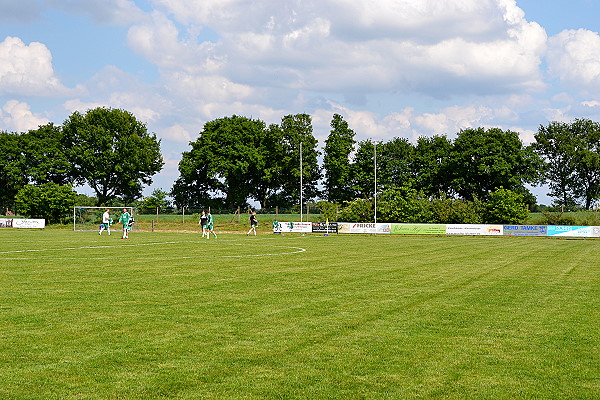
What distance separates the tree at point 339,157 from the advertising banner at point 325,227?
3380 centimetres

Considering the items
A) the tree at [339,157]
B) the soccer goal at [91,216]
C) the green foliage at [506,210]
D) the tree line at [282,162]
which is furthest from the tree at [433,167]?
the soccer goal at [91,216]

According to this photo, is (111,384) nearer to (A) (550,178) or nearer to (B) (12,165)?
(B) (12,165)

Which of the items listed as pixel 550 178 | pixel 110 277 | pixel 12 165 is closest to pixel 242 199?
pixel 12 165

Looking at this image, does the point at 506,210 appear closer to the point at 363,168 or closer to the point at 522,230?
the point at 522,230

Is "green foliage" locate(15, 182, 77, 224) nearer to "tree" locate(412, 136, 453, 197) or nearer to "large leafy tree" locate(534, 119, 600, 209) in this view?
"tree" locate(412, 136, 453, 197)

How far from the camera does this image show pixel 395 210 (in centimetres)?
7112

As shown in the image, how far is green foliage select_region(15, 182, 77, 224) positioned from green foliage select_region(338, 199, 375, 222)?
113 feet

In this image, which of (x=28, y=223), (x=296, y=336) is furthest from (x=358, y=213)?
(x=296, y=336)

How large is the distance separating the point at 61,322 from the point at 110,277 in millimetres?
7106

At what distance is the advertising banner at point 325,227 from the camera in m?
59.6

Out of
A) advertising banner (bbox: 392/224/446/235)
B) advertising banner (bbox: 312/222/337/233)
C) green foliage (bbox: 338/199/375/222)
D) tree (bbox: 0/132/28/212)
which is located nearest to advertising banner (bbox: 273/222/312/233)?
advertising banner (bbox: 312/222/337/233)

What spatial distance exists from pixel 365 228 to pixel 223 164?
38.4m

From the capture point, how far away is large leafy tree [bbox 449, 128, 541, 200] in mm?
87875

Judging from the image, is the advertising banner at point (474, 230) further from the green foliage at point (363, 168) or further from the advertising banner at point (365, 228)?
the green foliage at point (363, 168)
